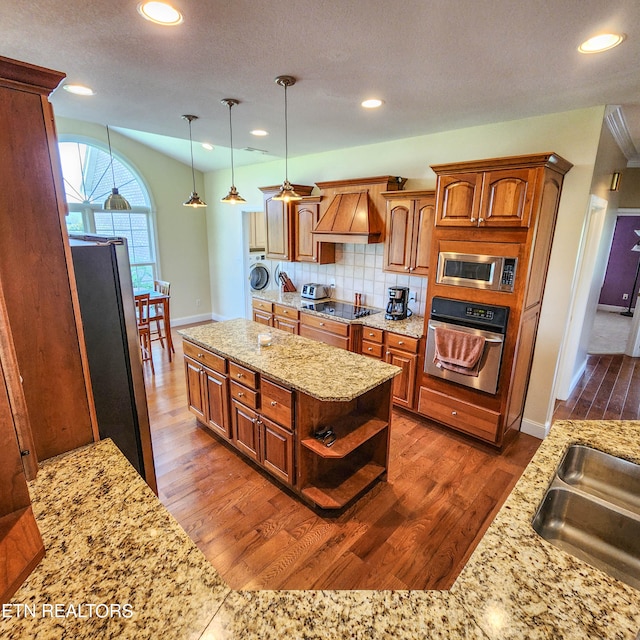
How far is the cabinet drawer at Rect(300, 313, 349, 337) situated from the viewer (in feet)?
12.5

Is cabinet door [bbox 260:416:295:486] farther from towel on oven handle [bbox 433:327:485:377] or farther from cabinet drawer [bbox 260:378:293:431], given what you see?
towel on oven handle [bbox 433:327:485:377]

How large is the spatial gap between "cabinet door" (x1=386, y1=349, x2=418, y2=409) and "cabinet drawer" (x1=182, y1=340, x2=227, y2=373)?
1.59m

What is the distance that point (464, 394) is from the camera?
3.11 metres

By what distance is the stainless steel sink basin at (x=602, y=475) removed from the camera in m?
1.35

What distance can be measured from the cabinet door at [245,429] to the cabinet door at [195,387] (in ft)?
1.60

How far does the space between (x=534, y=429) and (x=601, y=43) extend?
2.85 m

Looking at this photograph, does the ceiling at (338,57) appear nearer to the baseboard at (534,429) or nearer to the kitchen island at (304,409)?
the kitchen island at (304,409)

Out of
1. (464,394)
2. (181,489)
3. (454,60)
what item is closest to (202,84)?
(454,60)

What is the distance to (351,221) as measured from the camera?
3.89 m

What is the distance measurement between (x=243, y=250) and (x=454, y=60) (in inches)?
181

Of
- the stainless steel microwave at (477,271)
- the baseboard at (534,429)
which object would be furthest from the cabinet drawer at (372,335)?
the baseboard at (534,429)

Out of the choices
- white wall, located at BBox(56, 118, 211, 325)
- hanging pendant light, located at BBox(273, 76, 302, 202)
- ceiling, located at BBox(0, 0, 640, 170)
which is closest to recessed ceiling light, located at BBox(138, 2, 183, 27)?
ceiling, located at BBox(0, 0, 640, 170)

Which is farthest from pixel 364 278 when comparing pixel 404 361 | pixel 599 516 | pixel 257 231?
pixel 599 516

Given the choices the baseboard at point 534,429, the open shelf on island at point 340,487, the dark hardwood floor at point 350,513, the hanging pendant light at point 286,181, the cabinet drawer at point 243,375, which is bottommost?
the dark hardwood floor at point 350,513
